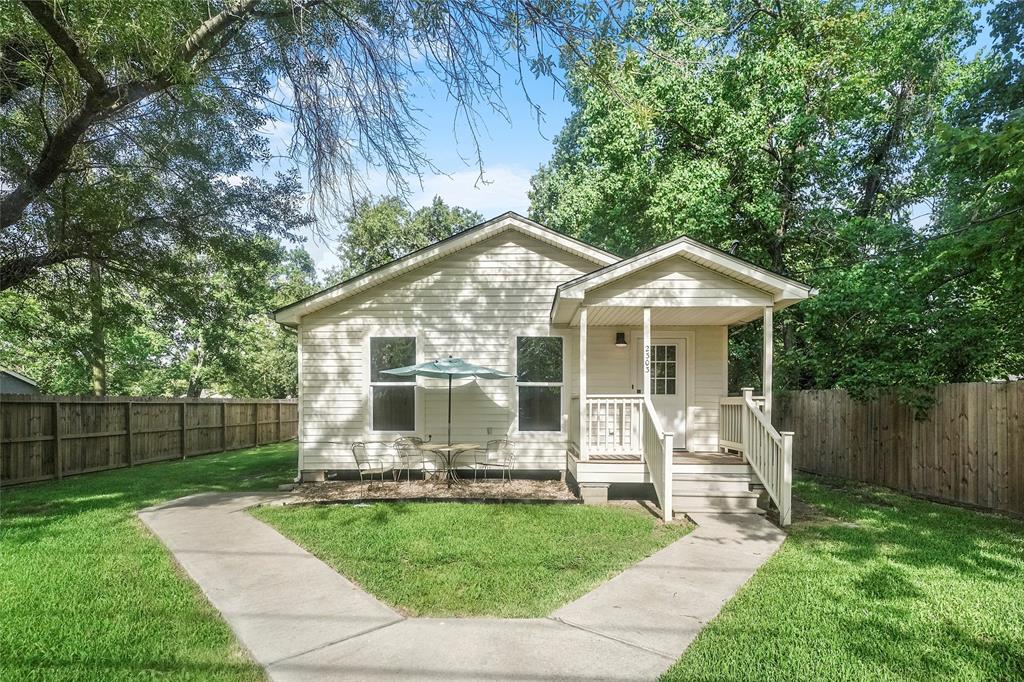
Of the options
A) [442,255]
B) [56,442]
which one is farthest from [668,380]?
[56,442]

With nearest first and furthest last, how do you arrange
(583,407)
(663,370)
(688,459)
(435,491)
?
(583,407)
(688,459)
(435,491)
(663,370)

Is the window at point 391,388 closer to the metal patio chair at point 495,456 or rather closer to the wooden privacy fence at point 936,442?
the metal patio chair at point 495,456

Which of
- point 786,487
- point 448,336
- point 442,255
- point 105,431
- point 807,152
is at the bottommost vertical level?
point 786,487

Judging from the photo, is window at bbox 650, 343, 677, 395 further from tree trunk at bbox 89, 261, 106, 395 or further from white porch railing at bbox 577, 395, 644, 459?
tree trunk at bbox 89, 261, 106, 395

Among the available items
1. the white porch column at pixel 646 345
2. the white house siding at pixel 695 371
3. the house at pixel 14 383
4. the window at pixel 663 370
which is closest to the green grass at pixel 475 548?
the white porch column at pixel 646 345

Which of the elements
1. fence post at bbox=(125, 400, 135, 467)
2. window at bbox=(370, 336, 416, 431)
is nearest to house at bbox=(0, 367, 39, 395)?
→ fence post at bbox=(125, 400, 135, 467)

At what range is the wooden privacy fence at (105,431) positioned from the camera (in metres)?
9.46

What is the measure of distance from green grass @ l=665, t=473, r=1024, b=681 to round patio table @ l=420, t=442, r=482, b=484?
15.6 feet

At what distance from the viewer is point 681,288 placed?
24.6 feet

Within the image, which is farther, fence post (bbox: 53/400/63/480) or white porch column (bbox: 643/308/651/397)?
fence post (bbox: 53/400/63/480)

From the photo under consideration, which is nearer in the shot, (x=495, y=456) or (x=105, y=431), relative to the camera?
(x=495, y=456)

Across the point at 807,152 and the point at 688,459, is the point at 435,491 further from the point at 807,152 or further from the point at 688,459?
the point at 807,152

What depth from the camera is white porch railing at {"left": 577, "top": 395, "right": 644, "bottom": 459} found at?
7895 mm

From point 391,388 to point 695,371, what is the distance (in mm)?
5289
